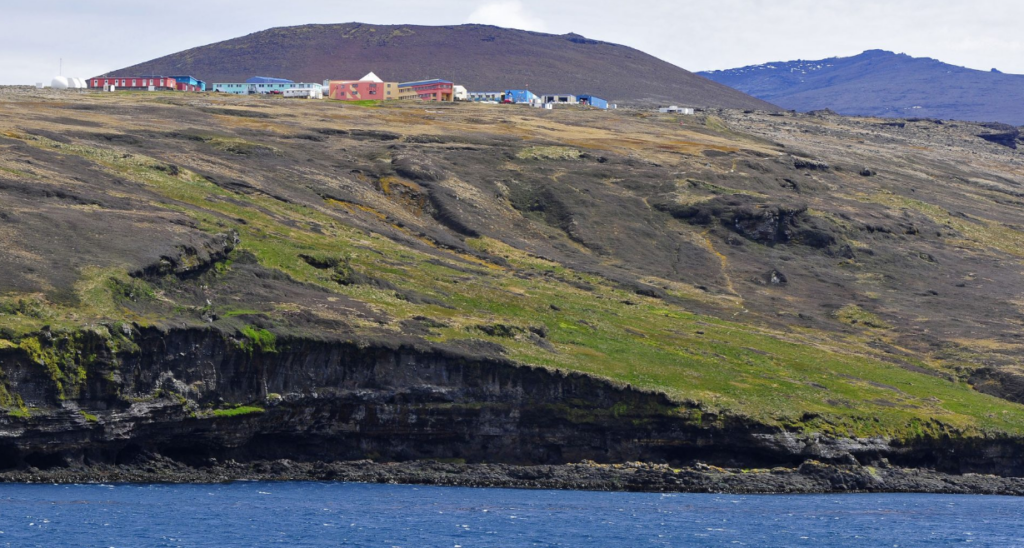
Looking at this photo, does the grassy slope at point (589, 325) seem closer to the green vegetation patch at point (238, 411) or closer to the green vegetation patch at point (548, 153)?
the green vegetation patch at point (238, 411)

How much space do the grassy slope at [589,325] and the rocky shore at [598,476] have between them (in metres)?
4.12

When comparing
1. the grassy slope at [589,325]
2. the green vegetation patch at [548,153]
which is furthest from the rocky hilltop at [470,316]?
the green vegetation patch at [548,153]

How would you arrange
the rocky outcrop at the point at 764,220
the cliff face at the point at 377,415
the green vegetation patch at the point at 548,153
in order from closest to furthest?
the cliff face at the point at 377,415 < the rocky outcrop at the point at 764,220 < the green vegetation patch at the point at 548,153

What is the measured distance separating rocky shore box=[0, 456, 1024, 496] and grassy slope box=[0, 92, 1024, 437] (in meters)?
4.12

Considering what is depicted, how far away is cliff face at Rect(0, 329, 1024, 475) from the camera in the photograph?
7244 centimetres

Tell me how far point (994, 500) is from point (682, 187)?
79.8 metres

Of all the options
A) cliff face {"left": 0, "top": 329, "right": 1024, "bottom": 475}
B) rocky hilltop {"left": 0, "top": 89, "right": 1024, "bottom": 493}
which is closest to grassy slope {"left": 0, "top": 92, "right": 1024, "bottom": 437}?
rocky hilltop {"left": 0, "top": 89, "right": 1024, "bottom": 493}

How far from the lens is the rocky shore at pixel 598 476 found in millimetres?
76062

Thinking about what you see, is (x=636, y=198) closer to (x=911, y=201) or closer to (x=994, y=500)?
(x=911, y=201)

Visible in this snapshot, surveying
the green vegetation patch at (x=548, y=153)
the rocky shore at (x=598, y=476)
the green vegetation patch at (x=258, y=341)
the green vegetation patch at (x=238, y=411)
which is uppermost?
the green vegetation patch at (x=548, y=153)

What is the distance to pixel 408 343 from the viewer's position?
84500mm

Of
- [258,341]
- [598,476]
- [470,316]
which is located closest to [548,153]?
[470,316]

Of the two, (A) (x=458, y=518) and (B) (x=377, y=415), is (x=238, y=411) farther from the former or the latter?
(A) (x=458, y=518)

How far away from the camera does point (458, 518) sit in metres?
65.0
